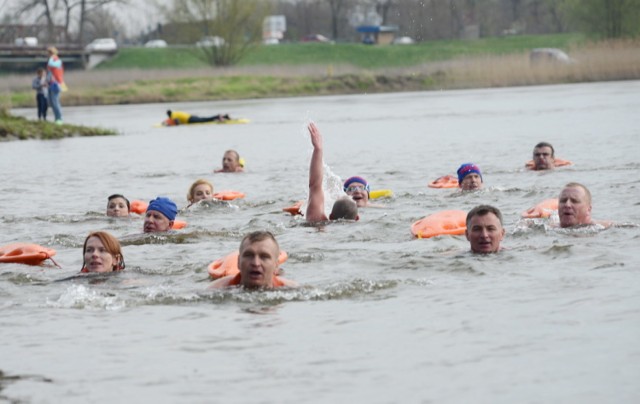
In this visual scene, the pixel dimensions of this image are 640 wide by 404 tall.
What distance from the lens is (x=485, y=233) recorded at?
10617 mm

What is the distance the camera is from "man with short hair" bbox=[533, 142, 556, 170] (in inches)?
746

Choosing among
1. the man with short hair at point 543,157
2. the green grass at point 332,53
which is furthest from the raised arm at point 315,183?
the green grass at point 332,53

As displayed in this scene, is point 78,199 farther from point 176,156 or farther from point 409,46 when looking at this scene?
point 409,46

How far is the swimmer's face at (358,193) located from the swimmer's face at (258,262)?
18.9 ft

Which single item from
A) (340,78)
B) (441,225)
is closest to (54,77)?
(441,225)

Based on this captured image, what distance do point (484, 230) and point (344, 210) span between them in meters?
3.23

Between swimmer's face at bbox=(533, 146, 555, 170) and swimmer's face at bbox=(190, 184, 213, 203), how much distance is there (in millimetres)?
5744

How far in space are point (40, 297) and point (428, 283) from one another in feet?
10.1

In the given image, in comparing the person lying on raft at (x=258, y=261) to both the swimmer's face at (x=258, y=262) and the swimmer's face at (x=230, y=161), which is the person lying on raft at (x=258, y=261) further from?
the swimmer's face at (x=230, y=161)

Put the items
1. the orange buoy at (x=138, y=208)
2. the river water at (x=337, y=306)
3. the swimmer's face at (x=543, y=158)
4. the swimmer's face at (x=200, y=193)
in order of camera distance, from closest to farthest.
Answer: the river water at (x=337, y=306) < the orange buoy at (x=138, y=208) < the swimmer's face at (x=200, y=193) < the swimmer's face at (x=543, y=158)

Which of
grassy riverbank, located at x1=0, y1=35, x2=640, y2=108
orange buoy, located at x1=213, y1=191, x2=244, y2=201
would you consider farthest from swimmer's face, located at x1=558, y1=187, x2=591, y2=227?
grassy riverbank, located at x1=0, y1=35, x2=640, y2=108

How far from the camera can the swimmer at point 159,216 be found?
13.0 meters

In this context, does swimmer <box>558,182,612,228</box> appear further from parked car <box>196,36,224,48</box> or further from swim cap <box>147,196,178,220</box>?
parked car <box>196,36,224,48</box>

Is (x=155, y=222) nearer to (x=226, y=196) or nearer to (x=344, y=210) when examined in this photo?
(x=344, y=210)
